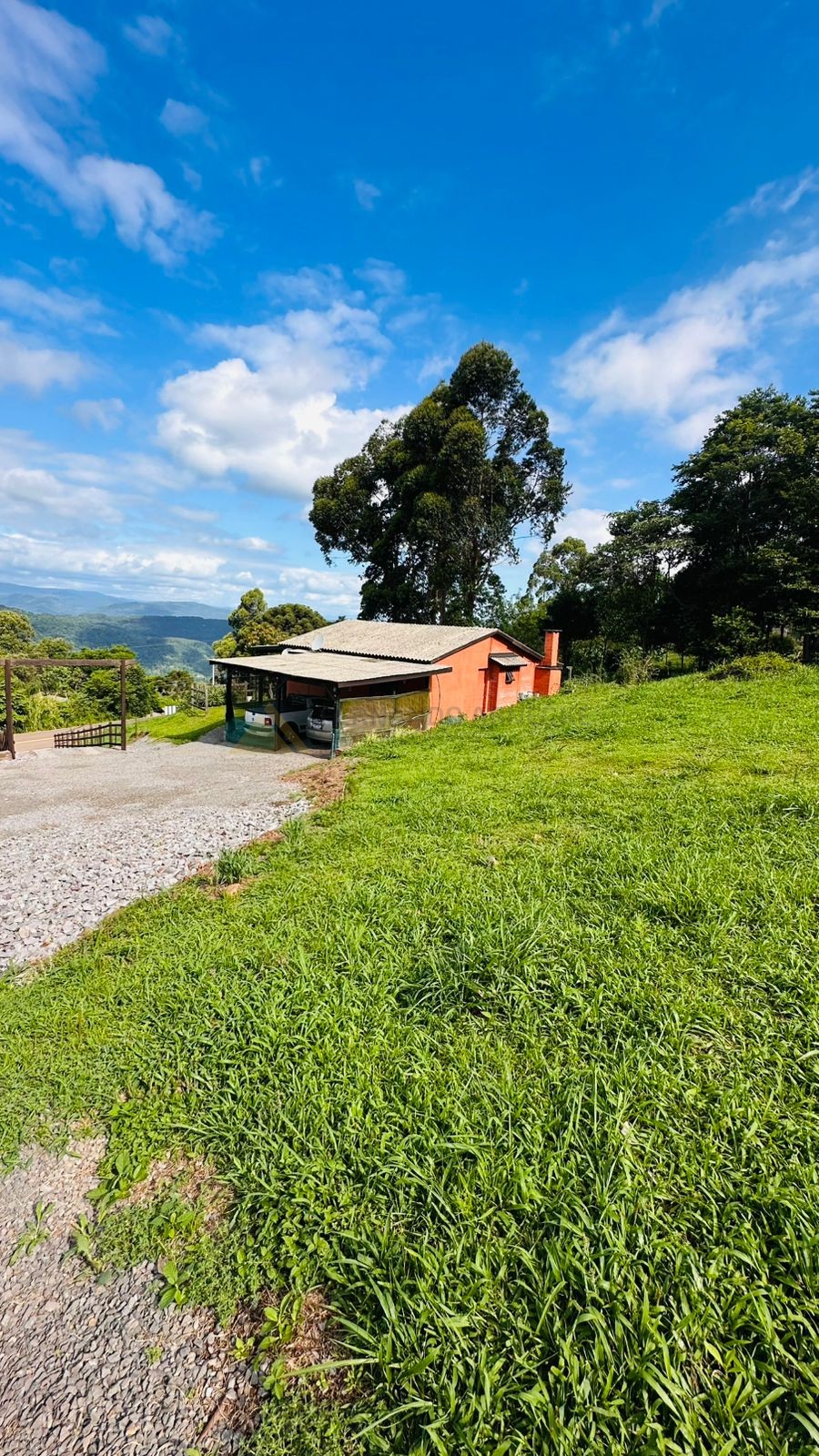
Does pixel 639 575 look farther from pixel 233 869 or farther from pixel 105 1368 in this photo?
pixel 105 1368

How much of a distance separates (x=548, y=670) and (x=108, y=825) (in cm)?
1804

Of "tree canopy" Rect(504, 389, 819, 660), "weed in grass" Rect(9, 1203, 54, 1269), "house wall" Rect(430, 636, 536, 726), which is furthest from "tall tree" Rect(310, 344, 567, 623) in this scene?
"weed in grass" Rect(9, 1203, 54, 1269)

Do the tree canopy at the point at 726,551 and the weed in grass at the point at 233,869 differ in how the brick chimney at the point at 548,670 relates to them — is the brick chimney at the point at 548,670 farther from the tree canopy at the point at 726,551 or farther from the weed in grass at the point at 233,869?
the weed in grass at the point at 233,869

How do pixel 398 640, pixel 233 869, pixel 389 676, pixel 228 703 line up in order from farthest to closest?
pixel 398 640, pixel 228 703, pixel 389 676, pixel 233 869

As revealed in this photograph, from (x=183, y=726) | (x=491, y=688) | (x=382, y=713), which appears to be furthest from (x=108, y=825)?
(x=183, y=726)

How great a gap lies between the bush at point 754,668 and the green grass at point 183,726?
1694 centimetres

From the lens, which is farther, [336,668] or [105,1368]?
[336,668]

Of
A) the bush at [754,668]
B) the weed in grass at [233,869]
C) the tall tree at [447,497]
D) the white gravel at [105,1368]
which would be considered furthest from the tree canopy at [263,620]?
the white gravel at [105,1368]

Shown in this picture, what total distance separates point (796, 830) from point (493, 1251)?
15.1 feet

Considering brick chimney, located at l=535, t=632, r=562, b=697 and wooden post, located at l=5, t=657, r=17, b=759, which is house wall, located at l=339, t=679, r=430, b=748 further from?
wooden post, located at l=5, t=657, r=17, b=759

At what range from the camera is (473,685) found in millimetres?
18781

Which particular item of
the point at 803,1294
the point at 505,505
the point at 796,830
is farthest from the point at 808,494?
the point at 803,1294

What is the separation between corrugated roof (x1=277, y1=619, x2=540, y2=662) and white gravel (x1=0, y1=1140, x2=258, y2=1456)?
49.3ft

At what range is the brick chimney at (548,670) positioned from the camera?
22234 mm
